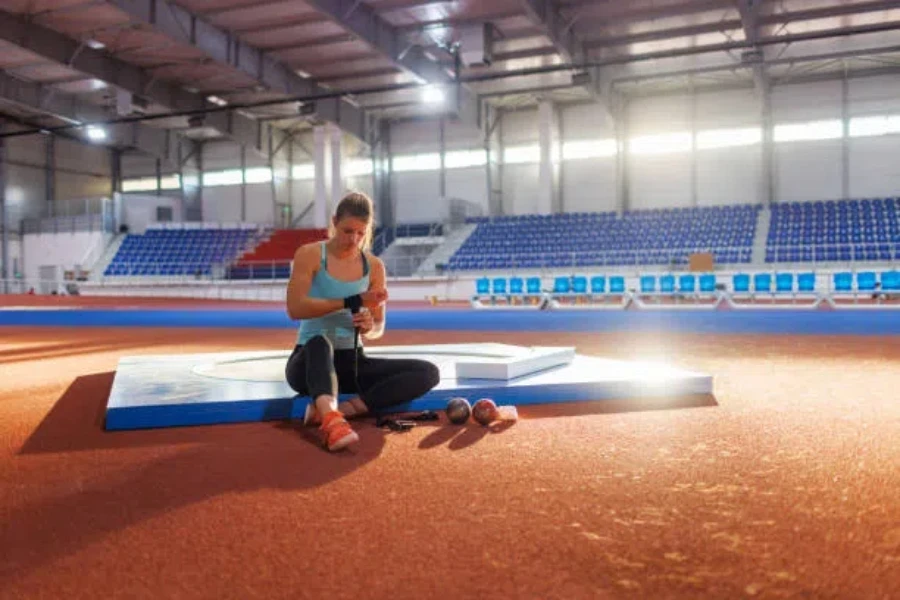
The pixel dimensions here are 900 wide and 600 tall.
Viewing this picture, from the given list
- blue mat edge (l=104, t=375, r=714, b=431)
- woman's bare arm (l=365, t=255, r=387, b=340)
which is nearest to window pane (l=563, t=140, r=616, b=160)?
blue mat edge (l=104, t=375, r=714, b=431)

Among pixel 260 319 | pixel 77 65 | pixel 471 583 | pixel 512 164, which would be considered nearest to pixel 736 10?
pixel 512 164

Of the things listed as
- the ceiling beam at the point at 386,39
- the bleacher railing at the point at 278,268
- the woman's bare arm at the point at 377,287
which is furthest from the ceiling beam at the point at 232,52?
the woman's bare arm at the point at 377,287

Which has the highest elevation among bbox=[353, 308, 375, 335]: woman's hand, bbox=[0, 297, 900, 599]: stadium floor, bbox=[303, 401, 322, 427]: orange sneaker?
bbox=[353, 308, 375, 335]: woman's hand

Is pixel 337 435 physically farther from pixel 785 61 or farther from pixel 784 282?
pixel 785 61

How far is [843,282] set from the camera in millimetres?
14797

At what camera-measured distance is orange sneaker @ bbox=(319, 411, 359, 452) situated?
3010 millimetres

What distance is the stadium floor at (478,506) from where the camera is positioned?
1.72 meters

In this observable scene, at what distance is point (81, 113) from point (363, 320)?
29.3m

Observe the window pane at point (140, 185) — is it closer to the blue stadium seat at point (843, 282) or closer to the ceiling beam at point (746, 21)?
the ceiling beam at point (746, 21)

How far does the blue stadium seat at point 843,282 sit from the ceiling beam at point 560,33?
9677 mm

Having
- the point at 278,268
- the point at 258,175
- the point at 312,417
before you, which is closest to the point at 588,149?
the point at 278,268

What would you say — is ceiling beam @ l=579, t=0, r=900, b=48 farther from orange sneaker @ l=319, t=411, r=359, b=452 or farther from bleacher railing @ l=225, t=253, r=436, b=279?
orange sneaker @ l=319, t=411, r=359, b=452

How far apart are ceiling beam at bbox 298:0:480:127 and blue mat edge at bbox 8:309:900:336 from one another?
8172mm

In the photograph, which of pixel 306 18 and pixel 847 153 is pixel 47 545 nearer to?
pixel 306 18
